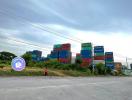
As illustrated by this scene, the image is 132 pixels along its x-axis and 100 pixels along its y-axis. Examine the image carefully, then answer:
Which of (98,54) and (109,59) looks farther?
(109,59)

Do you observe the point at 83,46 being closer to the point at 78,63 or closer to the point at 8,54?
the point at 78,63

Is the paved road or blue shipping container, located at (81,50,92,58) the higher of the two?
blue shipping container, located at (81,50,92,58)

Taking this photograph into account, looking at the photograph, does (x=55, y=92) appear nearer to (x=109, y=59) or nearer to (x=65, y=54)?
(x=65, y=54)

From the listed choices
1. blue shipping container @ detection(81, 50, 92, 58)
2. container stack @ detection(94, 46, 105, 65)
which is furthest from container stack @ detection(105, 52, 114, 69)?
blue shipping container @ detection(81, 50, 92, 58)

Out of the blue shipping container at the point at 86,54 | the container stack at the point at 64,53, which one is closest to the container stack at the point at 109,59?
the blue shipping container at the point at 86,54

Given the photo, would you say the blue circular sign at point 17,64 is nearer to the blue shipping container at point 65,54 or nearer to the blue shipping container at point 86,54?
the blue shipping container at point 86,54

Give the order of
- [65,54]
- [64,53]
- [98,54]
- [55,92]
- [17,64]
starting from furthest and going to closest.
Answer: [64,53] < [65,54] < [98,54] < [55,92] < [17,64]

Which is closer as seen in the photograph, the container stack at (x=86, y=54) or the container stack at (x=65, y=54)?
the container stack at (x=86, y=54)

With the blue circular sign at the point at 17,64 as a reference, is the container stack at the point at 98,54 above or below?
above

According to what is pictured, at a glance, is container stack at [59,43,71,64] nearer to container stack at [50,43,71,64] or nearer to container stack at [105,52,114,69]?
container stack at [50,43,71,64]

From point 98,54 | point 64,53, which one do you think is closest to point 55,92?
point 98,54

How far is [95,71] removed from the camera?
64.4 meters

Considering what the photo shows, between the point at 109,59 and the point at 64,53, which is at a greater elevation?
the point at 64,53

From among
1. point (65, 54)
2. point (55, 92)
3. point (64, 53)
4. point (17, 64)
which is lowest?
point (55, 92)
